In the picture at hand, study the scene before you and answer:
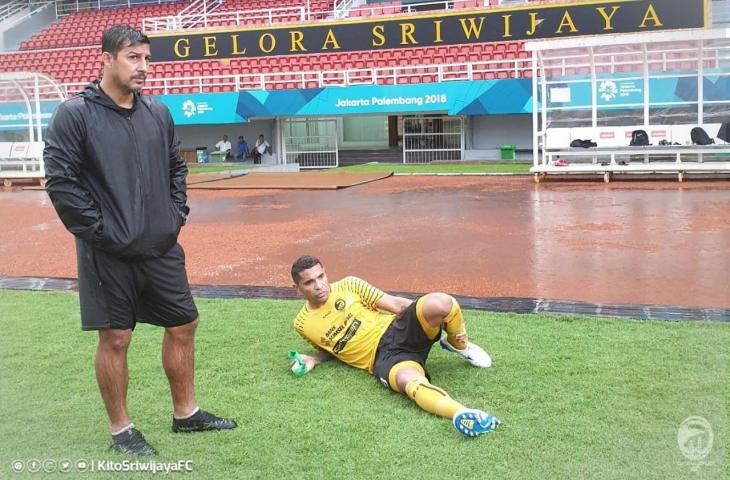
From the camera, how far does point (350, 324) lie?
15.3 feet

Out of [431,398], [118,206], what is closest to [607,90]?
[431,398]

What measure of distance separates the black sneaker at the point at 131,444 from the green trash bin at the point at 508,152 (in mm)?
21084

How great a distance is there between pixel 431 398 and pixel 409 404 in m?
0.22

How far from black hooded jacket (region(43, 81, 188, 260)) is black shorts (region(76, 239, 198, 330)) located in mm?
66

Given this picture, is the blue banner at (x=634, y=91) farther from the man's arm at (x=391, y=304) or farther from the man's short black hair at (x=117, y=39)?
the man's short black hair at (x=117, y=39)

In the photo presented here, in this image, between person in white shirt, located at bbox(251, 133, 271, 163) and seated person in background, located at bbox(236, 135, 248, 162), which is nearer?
person in white shirt, located at bbox(251, 133, 271, 163)

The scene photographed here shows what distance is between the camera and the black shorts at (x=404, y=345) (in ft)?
14.1

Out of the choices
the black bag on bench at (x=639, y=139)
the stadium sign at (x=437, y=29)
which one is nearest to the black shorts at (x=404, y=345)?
the black bag on bench at (x=639, y=139)

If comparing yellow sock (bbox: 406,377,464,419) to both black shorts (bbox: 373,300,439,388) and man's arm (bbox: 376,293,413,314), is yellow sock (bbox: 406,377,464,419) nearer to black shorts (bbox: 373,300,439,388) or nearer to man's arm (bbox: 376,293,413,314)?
black shorts (bbox: 373,300,439,388)

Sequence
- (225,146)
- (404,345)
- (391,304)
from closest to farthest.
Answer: (404,345)
(391,304)
(225,146)

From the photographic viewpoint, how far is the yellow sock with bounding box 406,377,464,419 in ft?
12.5

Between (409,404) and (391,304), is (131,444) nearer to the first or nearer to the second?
(409,404)
